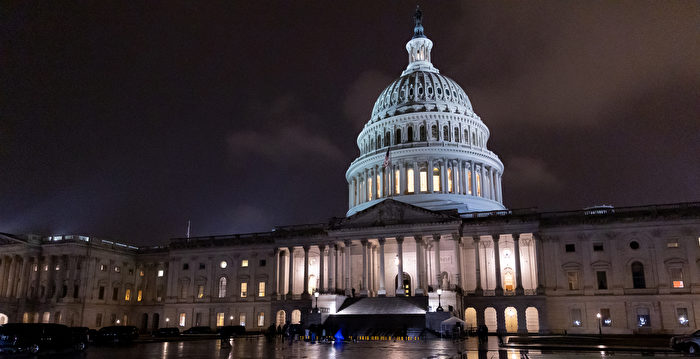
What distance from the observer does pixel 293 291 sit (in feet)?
253

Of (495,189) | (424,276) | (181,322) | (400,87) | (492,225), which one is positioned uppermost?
(400,87)

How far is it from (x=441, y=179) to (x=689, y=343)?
5363 centimetres

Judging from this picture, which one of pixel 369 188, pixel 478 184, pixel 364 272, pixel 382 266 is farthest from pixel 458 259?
pixel 369 188

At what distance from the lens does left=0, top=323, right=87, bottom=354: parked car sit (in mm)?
31422

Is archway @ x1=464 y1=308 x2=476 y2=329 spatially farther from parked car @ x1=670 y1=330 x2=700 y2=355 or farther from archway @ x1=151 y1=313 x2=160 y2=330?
archway @ x1=151 y1=313 x2=160 y2=330

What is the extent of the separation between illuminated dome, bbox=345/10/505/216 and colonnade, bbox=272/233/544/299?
11.5 metres

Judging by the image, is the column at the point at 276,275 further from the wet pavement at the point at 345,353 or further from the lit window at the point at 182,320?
the wet pavement at the point at 345,353

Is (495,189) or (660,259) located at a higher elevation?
(495,189)

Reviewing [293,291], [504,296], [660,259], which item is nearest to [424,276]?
[504,296]

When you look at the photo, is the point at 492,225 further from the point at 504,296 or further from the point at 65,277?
the point at 65,277

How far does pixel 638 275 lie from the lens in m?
62.3

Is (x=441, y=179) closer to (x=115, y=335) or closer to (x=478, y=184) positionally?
(x=478, y=184)

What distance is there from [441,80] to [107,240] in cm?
6107

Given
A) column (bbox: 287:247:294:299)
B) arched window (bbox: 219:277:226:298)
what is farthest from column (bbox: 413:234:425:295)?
arched window (bbox: 219:277:226:298)
